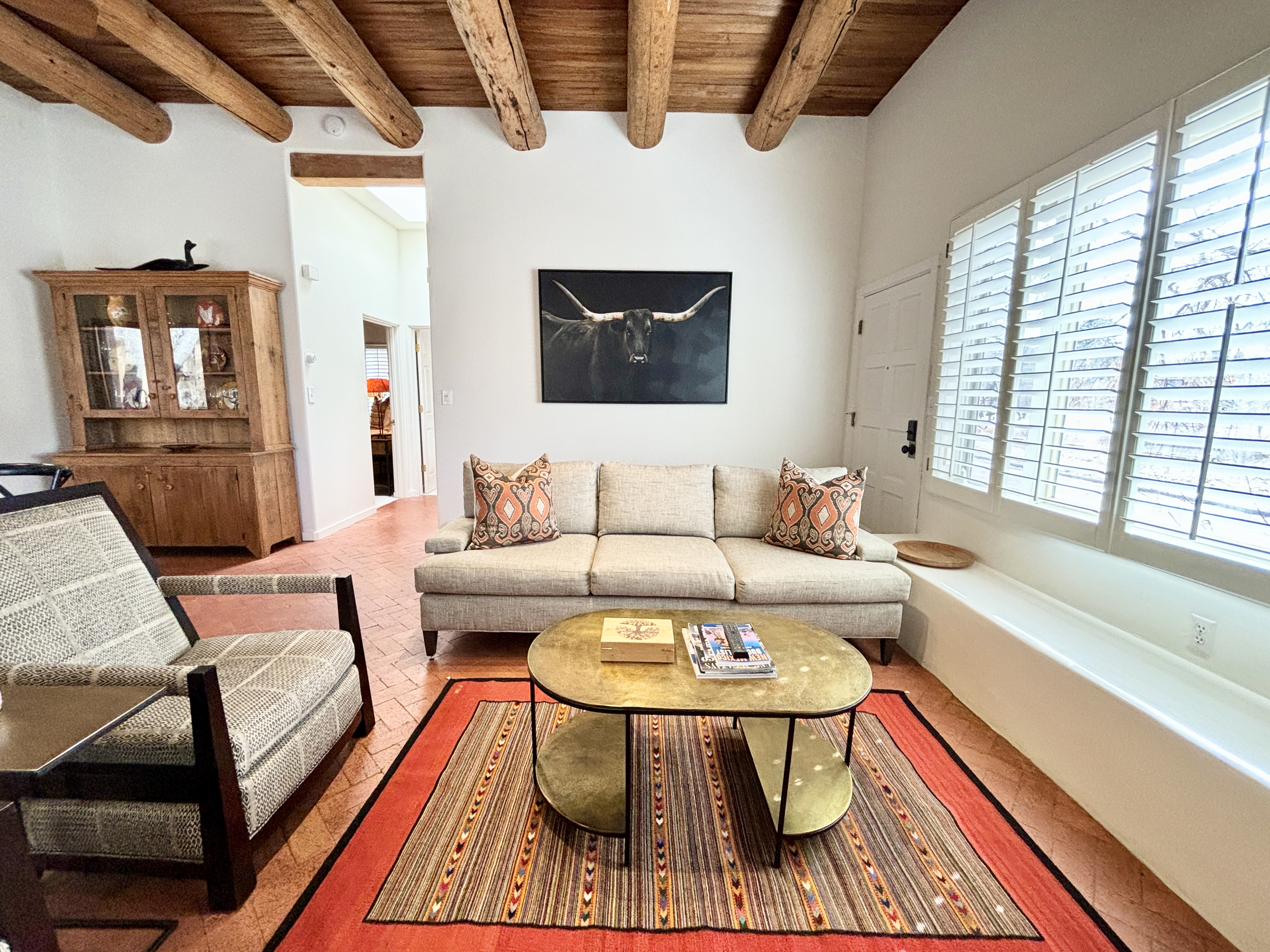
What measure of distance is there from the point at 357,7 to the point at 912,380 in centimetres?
356

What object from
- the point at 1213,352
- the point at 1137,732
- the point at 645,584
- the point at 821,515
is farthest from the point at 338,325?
the point at 1137,732

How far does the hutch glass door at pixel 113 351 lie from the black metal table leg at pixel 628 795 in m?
4.27

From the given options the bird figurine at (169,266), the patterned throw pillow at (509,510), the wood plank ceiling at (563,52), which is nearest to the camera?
the patterned throw pillow at (509,510)

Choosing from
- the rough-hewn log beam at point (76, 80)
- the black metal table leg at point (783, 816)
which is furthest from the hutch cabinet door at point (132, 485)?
Answer: the black metal table leg at point (783, 816)

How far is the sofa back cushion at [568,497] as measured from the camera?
2.82 metres

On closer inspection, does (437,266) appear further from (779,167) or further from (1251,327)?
(1251,327)

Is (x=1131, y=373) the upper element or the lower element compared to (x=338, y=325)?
lower

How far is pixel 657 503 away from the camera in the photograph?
283cm

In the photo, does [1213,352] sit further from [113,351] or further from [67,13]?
[113,351]

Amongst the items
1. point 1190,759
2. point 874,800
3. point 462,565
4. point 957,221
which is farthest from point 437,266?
point 1190,759

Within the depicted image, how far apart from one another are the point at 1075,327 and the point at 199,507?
196 inches

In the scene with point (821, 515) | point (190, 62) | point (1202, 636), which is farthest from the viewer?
point (190, 62)

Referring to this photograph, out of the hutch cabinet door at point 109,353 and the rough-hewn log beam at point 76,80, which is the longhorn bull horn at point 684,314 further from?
the rough-hewn log beam at point 76,80

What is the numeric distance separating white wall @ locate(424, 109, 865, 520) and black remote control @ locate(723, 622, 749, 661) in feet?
7.53
